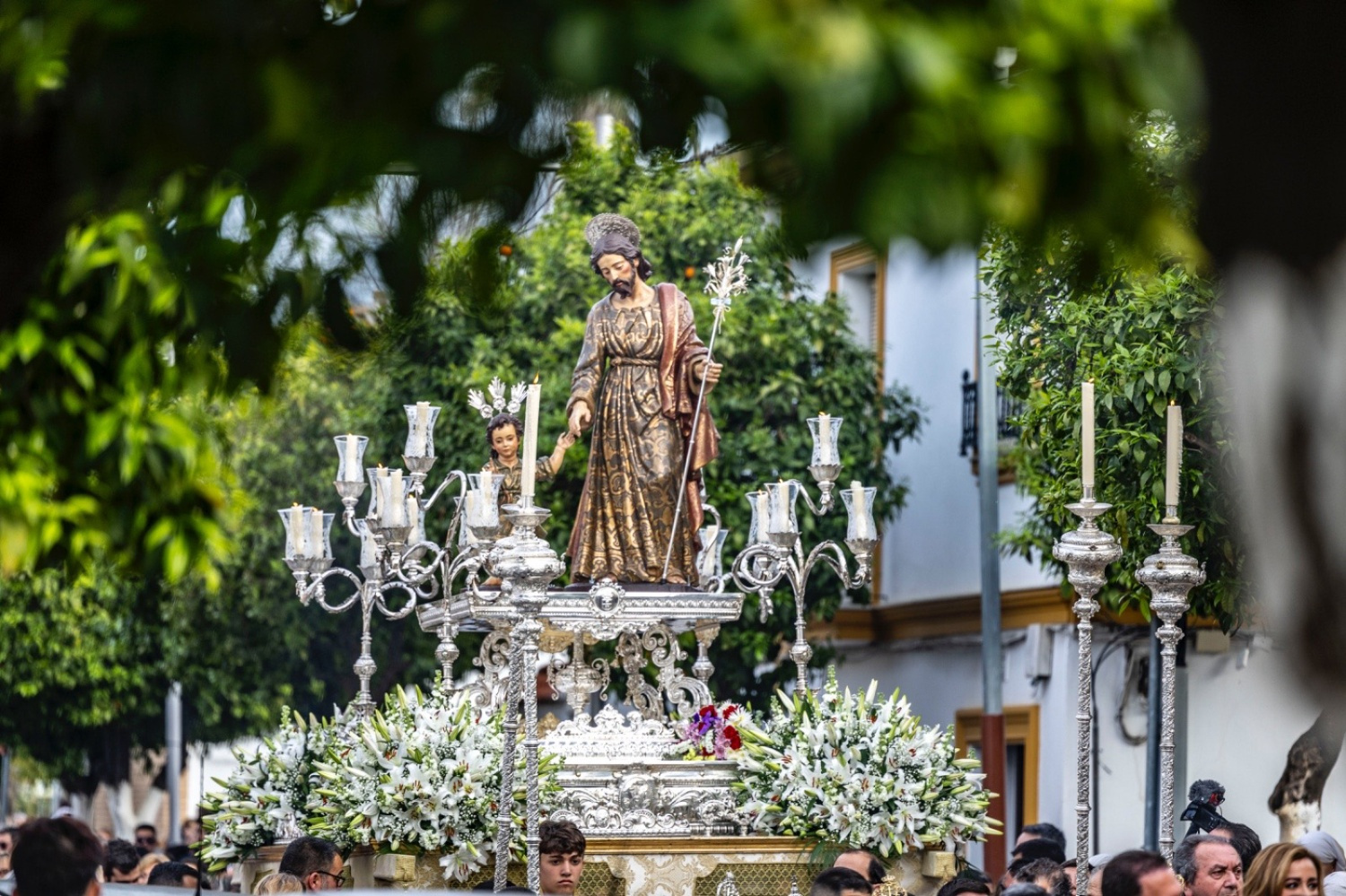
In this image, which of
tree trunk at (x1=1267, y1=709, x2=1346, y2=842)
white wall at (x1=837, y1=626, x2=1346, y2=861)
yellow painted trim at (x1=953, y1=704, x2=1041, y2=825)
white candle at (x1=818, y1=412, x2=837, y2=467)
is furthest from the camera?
yellow painted trim at (x1=953, y1=704, x2=1041, y2=825)

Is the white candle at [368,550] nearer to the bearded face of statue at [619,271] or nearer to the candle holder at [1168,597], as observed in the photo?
the bearded face of statue at [619,271]

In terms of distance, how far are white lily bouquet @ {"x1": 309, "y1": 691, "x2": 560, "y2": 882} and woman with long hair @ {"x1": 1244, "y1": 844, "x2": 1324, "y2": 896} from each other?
331cm

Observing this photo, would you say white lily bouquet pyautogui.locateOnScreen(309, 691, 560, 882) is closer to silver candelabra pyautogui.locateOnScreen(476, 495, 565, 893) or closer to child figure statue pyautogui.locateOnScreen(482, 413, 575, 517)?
silver candelabra pyautogui.locateOnScreen(476, 495, 565, 893)

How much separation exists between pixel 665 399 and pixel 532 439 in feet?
10.8

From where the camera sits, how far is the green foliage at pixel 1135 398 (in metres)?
12.3

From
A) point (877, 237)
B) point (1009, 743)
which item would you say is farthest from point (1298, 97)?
point (1009, 743)

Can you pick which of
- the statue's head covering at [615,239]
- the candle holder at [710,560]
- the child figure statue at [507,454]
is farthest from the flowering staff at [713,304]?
the child figure statue at [507,454]

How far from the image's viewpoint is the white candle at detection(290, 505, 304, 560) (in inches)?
478

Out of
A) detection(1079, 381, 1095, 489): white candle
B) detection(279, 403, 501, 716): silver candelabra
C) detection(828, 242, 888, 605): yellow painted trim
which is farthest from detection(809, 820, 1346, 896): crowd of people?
detection(828, 242, 888, 605): yellow painted trim

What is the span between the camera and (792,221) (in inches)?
142

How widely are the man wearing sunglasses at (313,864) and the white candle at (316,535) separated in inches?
125

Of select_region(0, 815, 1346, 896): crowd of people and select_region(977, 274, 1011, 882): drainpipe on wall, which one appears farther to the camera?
select_region(977, 274, 1011, 882): drainpipe on wall

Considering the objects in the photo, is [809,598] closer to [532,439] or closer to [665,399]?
[665,399]

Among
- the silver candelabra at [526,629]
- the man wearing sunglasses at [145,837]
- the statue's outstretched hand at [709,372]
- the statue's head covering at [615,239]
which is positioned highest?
the statue's head covering at [615,239]
